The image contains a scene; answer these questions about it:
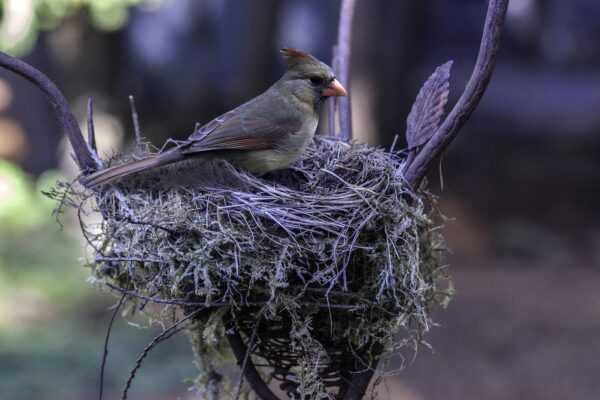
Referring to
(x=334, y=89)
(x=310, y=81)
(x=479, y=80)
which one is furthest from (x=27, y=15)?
(x=479, y=80)

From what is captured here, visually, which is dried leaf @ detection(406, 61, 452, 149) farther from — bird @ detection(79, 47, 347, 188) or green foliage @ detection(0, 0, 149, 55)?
green foliage @ detection(0, 0, 149, 55)

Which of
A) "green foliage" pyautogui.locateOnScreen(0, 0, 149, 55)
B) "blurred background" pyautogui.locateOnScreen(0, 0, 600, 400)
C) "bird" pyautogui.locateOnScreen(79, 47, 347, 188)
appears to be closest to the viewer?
"bird" pyautogui.locateOnScreen(79, 47, 347, 188)

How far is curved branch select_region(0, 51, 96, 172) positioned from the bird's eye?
0.99 metres

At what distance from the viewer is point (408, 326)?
261 cm

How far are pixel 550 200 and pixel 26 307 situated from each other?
6.23 metres

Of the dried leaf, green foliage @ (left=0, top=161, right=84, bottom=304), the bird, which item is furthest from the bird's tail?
green foliage @ (left=0, top=161, right=84, bottom=304)

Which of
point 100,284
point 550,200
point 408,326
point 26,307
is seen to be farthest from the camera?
point 550,200

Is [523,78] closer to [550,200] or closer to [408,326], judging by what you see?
[550,200]

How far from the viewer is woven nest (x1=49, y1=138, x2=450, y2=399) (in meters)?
2.46

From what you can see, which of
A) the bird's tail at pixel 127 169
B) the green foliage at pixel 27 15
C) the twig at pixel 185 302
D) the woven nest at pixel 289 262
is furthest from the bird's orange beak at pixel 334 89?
the green foliage at pixel 27 15

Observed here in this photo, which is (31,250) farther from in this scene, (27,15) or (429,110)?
(429,110)

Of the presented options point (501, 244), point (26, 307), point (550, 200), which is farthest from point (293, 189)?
point (550, 200)

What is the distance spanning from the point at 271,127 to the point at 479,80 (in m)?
1.04

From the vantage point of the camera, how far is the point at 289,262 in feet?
8.05
